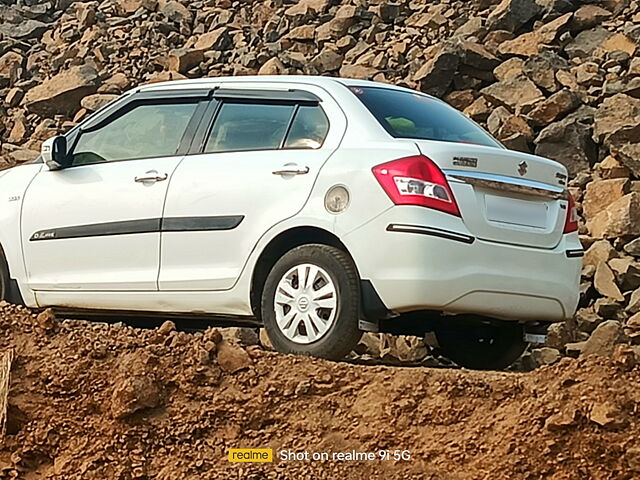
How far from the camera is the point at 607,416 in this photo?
5148 millimetres

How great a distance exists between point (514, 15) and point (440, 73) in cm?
171

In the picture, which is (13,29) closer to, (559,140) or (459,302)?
(559,140)

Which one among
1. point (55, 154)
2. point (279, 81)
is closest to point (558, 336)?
point (279, 81)

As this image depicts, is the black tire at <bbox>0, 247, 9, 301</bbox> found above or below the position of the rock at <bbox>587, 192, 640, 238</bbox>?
above

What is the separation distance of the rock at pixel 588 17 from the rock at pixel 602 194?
3758 mm

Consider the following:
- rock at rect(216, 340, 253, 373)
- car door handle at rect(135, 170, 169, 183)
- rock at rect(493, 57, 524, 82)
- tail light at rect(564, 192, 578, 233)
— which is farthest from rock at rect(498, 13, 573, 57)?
rock at rect(216, 340, 253, 373)

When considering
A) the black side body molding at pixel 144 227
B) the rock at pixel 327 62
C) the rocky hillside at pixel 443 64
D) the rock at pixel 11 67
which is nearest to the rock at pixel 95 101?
the rocky hillside at pixel 443 64

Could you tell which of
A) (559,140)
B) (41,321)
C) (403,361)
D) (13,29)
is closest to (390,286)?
(41,321)

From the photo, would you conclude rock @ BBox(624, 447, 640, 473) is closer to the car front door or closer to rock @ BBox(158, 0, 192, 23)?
the car front door

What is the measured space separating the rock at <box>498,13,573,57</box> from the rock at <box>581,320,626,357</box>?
5.76 meters

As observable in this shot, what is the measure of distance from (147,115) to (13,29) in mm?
13210

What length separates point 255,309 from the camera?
6.51 meters

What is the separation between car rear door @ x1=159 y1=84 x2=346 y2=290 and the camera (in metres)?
6.40

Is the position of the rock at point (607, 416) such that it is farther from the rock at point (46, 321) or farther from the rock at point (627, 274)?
the rock at point (627, 274)
